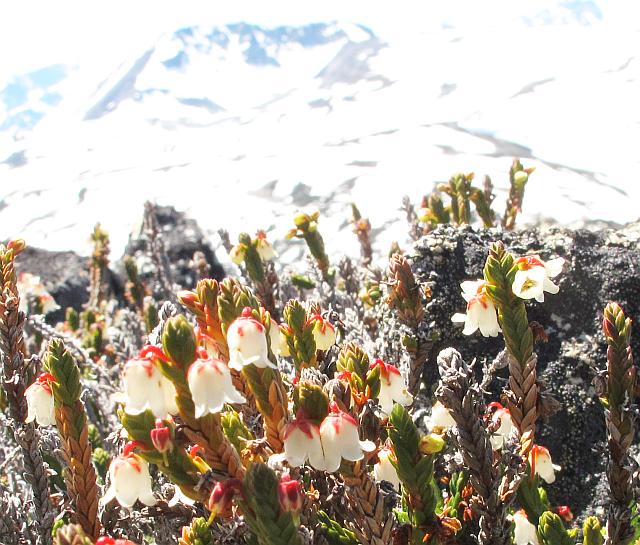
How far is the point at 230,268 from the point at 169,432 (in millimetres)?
6028

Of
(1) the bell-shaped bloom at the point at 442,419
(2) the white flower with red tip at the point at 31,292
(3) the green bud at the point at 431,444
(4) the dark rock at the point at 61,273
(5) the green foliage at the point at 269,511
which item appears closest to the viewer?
(5) the green foliage at the point at 269,511

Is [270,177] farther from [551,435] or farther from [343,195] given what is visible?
[551,435]

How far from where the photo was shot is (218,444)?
1058mm

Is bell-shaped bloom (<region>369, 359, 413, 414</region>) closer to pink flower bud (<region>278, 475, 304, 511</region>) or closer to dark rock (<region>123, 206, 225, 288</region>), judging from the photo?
pink flower bud (<region>278, 475, 304, 511</region>)

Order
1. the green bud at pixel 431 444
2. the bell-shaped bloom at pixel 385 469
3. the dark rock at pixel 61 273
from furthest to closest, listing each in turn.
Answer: the dark rock at pixel 61 273, the bell-shaped bloom at pixel 385 469, the green bud at pixel 431 444

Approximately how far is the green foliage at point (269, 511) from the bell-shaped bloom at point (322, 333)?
0.71 metres

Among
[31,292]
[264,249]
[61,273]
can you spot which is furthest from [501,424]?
[61,273]

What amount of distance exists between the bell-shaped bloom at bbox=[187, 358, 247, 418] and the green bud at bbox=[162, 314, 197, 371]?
20 mm

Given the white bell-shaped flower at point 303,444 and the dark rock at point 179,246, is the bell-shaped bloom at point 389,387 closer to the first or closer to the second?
the white bell-shaped flower at point 303,444

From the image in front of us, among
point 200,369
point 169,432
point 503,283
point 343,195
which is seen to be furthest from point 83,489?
point 343,195

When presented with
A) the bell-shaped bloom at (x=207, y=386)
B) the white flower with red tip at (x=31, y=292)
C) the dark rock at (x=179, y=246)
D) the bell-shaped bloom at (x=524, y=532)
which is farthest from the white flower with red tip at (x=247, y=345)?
the dark rock at (x=179, y=246)

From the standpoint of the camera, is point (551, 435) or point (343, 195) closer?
point (551, 435)

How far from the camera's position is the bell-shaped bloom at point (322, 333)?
1653 millimetres

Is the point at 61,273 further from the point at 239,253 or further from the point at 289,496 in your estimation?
the point at 289,496
